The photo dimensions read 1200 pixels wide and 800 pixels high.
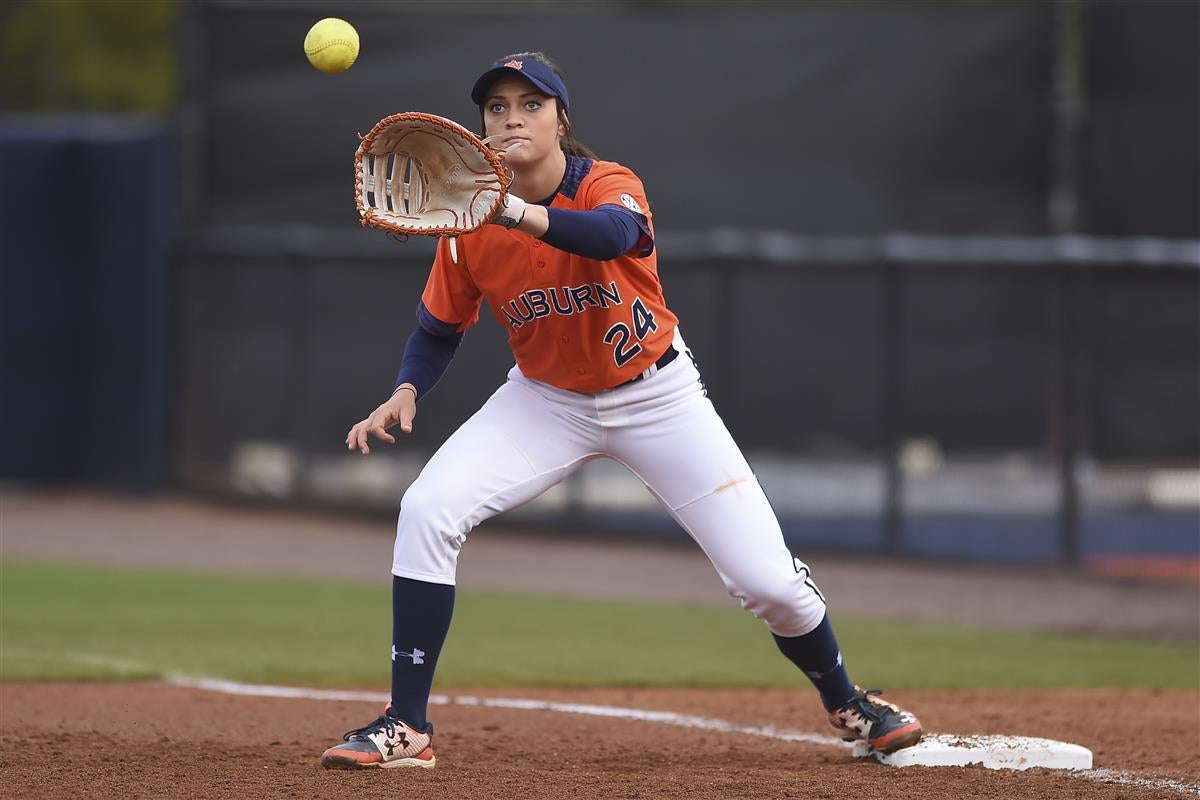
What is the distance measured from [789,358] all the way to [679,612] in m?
3.42

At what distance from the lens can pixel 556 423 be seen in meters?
4.66

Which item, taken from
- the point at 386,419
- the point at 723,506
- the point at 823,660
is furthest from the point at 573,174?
the point at 823,660

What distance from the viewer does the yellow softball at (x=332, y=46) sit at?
4.36m

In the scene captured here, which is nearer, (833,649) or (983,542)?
(833,649)

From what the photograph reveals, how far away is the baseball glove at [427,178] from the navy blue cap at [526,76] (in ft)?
0.94

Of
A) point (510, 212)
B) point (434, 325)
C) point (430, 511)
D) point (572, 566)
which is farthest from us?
point (572, 566)

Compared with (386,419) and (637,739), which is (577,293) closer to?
(386,419)

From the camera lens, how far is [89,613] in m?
8.14

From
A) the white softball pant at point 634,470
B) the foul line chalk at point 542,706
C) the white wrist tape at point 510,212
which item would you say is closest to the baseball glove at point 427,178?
the white wrist tape at point 510,212

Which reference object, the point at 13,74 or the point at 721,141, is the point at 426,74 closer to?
the point at 721,141

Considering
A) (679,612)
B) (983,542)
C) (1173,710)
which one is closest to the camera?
(1173,710)

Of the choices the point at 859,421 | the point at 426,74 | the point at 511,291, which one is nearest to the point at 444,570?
the point at 511,291

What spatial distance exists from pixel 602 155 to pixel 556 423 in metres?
8.91

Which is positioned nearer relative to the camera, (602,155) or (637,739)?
(637,739)
